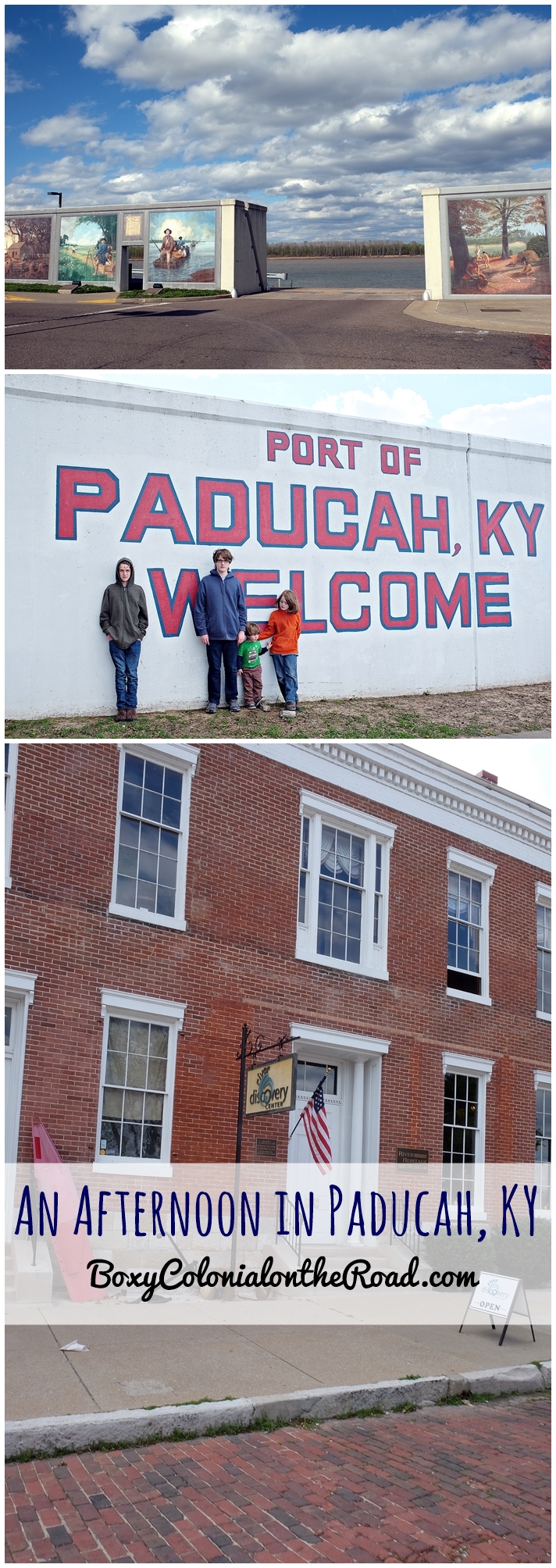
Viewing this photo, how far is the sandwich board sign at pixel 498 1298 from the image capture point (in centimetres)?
999

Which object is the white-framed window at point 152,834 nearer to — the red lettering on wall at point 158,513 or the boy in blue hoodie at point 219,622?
the boy in blue hoodie at point 219,622

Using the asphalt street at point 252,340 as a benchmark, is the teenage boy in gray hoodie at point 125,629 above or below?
below

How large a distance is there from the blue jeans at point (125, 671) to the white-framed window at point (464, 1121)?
7291 mm

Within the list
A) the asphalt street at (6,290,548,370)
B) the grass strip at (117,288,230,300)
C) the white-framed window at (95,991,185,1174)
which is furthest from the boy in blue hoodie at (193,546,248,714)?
the grass strip at (117,288,230,300)

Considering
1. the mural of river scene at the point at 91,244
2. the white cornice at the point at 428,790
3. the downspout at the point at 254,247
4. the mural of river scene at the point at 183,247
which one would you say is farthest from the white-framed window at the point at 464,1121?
the mural of river scene at the point at 91,244

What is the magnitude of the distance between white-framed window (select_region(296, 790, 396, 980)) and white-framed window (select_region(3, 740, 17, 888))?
4458 mm

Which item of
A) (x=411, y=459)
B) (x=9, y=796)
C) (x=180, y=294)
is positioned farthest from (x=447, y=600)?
(x=180, y=294)

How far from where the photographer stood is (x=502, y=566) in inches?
701

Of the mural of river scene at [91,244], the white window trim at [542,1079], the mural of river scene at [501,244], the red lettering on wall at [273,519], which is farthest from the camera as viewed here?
the mural of river scene at [91,244]

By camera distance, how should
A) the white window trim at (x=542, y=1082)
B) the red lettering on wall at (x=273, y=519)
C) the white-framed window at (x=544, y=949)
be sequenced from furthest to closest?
1. the white-framed window at (x=544, y=949)
2. the white window trim at (x=542, y=1082)
3. the red lettering on wall at (x=273, y=519)

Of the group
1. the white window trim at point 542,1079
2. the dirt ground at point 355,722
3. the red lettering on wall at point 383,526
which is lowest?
the white window trim at point 542,1079

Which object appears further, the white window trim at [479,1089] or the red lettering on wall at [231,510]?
the white window trim at [479,1089]

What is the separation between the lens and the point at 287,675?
1469 cm

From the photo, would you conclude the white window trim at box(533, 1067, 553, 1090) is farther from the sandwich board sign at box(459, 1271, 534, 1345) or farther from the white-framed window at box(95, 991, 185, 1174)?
the white-framed window at box(95, 991, 185, 1174)
